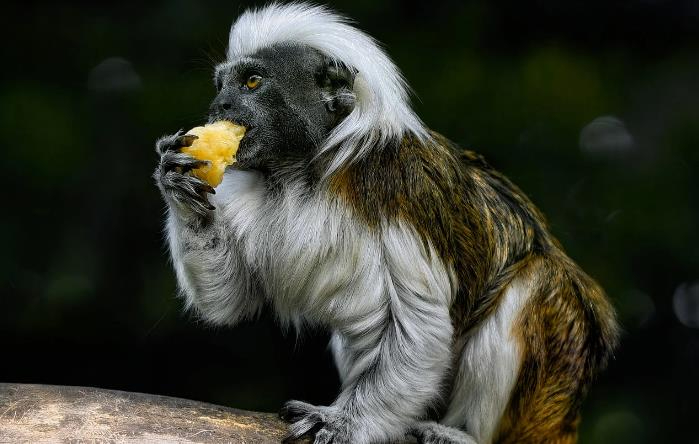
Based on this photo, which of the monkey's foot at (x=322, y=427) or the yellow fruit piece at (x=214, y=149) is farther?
the monkey's foot at (x=322, y=427)

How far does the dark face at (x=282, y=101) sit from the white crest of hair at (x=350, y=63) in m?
0.06

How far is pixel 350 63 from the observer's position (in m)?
3.90

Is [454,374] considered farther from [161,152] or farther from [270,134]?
[161,152]

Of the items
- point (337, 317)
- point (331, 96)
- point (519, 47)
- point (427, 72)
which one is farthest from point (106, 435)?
point (519, 47)

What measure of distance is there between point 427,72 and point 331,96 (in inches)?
76.1

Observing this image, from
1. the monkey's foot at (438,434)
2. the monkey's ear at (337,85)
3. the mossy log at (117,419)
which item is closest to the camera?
the mossy log at (117,419)

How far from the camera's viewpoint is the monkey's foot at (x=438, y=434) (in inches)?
162

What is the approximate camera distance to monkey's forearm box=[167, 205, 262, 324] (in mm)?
3924

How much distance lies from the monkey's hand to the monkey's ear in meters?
0.63

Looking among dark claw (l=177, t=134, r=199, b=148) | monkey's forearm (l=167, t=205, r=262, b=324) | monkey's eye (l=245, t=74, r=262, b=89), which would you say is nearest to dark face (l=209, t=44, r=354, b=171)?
monkey's eye (l=245, t=74, r=262, b=89)

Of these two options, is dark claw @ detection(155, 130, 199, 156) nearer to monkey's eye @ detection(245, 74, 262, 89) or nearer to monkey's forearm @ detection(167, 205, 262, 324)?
monkey's forearm @ detection(167, 205, 262, 324)

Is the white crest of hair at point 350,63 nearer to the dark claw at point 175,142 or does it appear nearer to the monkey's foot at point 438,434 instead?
the dark claw at point 175,142

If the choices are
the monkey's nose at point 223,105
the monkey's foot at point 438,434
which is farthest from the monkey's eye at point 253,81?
the monkey's foot at point 438,434

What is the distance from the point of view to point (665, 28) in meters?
6.07
